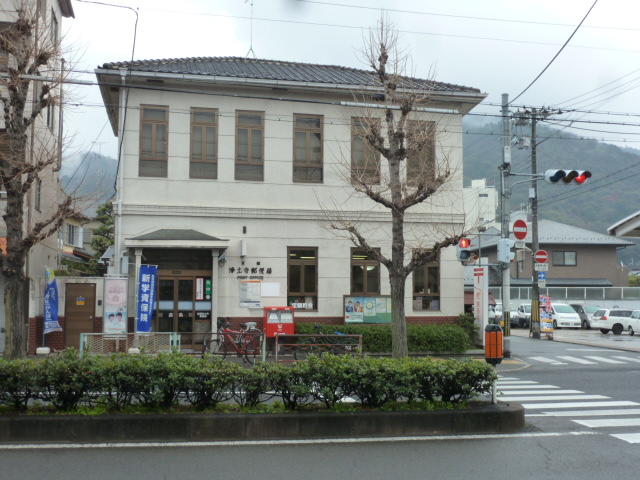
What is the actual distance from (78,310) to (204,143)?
6.60 m

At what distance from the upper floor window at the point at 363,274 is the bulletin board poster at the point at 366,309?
469mm

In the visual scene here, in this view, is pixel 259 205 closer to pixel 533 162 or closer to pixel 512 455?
pixel 512 455

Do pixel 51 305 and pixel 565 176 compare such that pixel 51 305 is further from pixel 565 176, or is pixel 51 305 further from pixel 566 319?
pixel 566 319

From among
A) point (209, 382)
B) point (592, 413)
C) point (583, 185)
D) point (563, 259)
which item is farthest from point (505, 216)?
point (583, 185)

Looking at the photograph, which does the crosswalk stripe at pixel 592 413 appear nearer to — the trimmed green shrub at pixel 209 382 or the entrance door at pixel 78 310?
the trimmed green shrub at pixel 209 382

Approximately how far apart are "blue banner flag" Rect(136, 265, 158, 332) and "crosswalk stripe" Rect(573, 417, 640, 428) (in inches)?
481

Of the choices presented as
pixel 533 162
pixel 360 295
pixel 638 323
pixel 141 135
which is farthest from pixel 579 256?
pixel 141 135

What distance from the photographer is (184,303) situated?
65.1 feet

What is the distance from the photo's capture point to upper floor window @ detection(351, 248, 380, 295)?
69.6 feet

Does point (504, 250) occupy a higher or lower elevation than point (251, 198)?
lower

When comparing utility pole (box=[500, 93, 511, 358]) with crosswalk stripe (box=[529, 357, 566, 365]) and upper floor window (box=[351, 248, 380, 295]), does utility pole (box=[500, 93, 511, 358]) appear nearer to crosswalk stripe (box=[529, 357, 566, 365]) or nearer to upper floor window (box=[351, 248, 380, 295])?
crosswalk stripe (box=[529, 357, 566, 365])

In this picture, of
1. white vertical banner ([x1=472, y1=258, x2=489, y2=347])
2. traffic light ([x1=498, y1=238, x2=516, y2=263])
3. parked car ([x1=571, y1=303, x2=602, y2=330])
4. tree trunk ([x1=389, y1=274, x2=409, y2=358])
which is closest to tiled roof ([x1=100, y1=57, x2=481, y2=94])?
traffic light ([x1=498, y1=238, x2=516, y2=263])

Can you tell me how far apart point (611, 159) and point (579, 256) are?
154 feet

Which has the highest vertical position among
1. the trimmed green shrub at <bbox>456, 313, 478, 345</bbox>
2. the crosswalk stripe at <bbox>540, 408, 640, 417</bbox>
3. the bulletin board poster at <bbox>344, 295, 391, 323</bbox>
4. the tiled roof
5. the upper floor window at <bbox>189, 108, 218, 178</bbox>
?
the tiled roof
